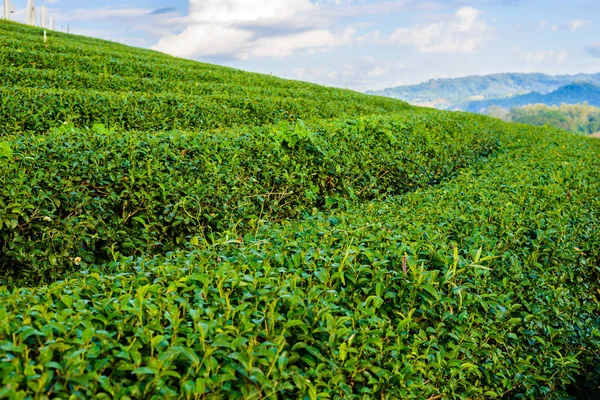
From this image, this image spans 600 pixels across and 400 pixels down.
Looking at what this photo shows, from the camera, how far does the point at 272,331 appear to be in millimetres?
2201

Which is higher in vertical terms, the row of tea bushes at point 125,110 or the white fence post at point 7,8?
the white fence post at point 7,8

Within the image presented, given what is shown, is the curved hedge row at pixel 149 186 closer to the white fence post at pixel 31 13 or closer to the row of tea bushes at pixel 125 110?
the row of tea bushes at pixel 125 110

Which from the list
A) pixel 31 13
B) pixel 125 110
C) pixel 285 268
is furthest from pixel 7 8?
pixel 285 268

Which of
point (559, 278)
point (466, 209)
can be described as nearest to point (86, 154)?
point (466, 209)

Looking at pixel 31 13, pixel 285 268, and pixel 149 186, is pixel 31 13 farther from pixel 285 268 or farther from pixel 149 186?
pixel 285 268

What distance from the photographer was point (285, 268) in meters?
2.86

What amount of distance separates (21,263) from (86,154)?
46.9 inches

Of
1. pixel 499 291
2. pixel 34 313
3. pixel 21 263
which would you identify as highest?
pixel 34 313

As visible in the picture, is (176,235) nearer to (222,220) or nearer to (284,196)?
(222,220)

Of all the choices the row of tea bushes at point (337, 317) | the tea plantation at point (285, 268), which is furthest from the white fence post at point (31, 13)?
the row of tea bushes at point (337, 317)

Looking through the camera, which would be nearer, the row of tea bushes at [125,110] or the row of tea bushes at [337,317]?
the row of tea bushes at [337,317]

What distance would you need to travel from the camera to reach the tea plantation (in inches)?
78.6

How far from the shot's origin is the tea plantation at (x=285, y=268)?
2.00 meters

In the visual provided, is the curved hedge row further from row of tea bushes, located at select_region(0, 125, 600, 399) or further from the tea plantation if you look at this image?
row of tea bushes, located at select_region(0, 125, 600, 399)
